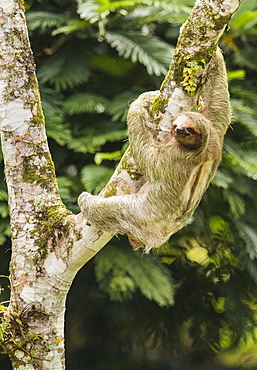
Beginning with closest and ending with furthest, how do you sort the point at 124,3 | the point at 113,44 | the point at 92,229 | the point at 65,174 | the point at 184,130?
the point at 184,130 < the point at 92,229 < the point at 124,3 < the point at 113,44 < the point at 65,174

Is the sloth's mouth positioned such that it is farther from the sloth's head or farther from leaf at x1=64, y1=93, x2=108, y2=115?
leaf at x1=64, y1=93, x2=108, y2=115

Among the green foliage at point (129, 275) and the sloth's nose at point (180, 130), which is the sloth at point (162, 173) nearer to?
the sloth's nose at point (180, 130)

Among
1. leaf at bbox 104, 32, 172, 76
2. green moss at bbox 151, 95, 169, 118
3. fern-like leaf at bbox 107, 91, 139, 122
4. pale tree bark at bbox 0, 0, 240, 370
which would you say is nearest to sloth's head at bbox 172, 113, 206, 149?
green moss at bbox 151, 95, 169, 118

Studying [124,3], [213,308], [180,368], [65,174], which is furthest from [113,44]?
[180,368]

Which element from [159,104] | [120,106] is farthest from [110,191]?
[120,106]

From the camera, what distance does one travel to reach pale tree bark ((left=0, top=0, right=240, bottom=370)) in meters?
2.61

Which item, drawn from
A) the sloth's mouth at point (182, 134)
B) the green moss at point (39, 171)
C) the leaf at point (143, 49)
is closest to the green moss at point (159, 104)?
the sloth's mouth at point (182, 134)

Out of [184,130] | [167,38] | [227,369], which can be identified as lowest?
[227,369]

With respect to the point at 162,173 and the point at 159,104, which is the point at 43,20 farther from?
the point at 162,173

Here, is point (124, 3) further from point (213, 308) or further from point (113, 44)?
point (213, 308)

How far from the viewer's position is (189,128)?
2141mm

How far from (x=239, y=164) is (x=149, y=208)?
1.70 metres

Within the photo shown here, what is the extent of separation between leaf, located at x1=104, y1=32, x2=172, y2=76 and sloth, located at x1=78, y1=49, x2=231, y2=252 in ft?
4.58

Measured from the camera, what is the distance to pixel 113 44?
13.5 feet
